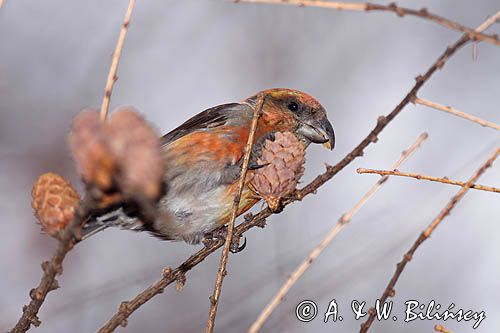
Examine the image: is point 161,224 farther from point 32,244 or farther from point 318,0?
point 318,0

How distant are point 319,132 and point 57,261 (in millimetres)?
2091

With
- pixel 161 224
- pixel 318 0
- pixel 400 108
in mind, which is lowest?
pixel 400 108

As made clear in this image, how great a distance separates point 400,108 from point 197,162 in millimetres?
1503

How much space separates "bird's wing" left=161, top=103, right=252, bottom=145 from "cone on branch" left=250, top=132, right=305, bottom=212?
1.10 meters

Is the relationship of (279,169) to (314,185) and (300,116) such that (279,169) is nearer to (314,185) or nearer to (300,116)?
(314,185)

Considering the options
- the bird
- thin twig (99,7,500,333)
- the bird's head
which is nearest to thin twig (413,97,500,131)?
thin twig (99,7,500,333)

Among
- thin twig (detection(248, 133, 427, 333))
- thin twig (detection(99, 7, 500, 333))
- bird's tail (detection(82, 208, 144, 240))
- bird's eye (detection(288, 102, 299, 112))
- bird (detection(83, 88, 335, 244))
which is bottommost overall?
thin twig (detection(248, 133, 427, 333))

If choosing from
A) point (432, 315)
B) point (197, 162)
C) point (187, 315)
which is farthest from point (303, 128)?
point (187, 315)

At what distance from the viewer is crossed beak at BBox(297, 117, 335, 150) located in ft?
9.66

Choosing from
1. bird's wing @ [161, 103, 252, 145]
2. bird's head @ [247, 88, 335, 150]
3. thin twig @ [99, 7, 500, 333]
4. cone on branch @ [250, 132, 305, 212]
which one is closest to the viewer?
thin twig @ [99, 7, 500, 333]

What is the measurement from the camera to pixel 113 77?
1.08 meters

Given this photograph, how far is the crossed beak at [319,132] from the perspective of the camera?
116 inches

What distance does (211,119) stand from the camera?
283 cm

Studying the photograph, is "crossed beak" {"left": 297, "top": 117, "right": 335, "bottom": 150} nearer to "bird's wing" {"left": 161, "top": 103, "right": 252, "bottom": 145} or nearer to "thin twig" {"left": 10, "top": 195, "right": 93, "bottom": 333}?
"bird's wing" {"left": 161, "top": 103, "right": 252, "bottom": 145}
